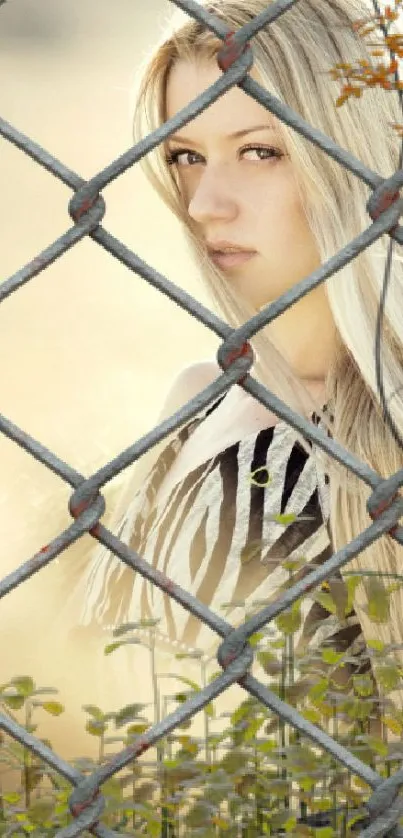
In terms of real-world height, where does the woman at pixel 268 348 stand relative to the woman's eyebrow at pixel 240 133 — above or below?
below

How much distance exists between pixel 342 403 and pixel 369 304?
0.18m

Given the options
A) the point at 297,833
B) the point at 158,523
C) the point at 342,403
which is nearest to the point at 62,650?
the point at 158,523

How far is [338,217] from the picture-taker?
2502 millimetres

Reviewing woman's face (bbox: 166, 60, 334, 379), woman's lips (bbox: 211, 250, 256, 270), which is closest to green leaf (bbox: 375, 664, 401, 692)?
woman's face (bbox: 166, 60, 334, 379)

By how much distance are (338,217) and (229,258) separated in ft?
0.67

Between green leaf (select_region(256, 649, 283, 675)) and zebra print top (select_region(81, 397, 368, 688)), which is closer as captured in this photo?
green leaf (select_region(256, 649, 283, 675))

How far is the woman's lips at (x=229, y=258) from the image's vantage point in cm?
255

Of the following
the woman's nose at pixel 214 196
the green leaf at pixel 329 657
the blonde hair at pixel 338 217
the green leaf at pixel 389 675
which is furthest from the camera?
the woman's nose at pixel 214 196

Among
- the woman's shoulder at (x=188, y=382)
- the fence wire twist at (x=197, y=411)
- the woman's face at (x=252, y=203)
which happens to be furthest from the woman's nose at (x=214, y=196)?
the fence wire twist at (x=197, y=411)

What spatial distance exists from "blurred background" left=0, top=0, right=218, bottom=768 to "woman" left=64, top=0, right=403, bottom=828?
2.0 inches

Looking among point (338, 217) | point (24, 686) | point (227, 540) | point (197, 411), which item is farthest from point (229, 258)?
point (197, 411)

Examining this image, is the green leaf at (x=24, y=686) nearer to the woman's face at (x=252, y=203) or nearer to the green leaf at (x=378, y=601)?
the green leaf at (x=378, y=601)

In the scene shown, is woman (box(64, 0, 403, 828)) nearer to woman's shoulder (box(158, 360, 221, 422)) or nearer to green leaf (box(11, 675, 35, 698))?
woman's shoulder (box(158, 360, 221, 422))

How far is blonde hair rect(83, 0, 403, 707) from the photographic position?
95.6 inches
